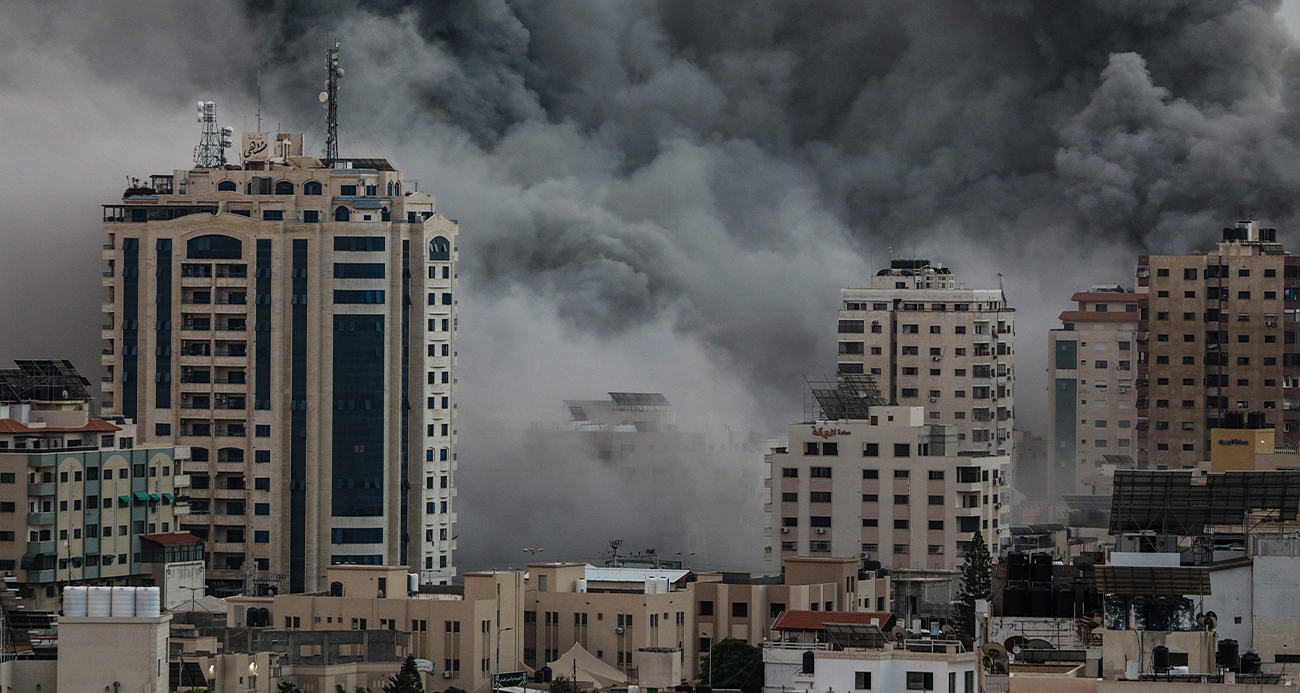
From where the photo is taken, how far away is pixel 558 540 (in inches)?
3401

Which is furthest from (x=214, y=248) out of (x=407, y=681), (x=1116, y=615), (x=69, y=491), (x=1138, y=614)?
(x=1138, y=614)

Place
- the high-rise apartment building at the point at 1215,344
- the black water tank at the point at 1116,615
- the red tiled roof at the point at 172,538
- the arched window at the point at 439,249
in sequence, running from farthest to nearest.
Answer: the high-rise apartment building at the point at 1215,344 < the arched window at the point at 439,249 < the red tiled roof at the point at 172,538 < the black water tank at the point at 1116,615

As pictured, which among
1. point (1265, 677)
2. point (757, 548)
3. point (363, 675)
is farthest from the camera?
point (757, 548)

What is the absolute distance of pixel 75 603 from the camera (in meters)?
39.2

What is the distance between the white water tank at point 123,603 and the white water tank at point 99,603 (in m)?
0.08

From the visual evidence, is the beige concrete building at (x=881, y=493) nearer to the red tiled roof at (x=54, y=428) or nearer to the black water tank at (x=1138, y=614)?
the red tiled roof at (x=54, y=428)

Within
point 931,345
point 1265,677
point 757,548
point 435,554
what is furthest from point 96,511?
point 1265,677

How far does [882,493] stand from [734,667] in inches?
759

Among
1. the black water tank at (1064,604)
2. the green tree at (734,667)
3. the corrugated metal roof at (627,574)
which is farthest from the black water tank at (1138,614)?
the corrugated metal roof at (627,574)

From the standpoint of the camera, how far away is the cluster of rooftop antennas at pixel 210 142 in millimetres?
83250

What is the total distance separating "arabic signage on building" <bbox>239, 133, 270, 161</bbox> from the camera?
81.6 m

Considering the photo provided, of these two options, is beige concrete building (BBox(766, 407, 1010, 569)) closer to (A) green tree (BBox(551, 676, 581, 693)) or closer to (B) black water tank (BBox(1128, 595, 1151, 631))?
(A) green tree (BBox(551, 676, 581, 693))

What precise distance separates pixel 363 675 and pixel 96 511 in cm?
1583

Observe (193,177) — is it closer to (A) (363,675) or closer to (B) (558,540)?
(B) (558,540)
